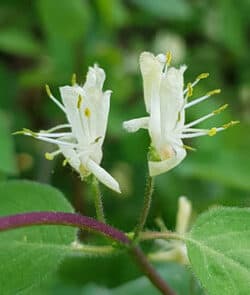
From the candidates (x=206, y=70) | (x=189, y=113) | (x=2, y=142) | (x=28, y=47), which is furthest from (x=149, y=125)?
(x=206, y=70)

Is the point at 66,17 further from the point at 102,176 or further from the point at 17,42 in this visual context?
the point at 102,176

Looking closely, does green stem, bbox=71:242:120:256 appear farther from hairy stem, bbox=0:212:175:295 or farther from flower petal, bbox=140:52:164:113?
flower petal, bbox=140:52:164:113

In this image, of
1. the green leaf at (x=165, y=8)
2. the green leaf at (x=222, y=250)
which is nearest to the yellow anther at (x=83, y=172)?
the green leaf at (x=222, y=250)

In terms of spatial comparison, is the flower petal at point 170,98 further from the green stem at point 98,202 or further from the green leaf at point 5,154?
the green leaf at point 5,154

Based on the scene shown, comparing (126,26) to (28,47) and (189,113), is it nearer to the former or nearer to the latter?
(28,47)

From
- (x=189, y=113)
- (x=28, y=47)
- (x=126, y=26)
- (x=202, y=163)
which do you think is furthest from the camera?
(x=126, y=26)

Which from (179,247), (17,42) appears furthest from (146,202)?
(17,42)

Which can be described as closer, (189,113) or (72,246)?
(72,246)
